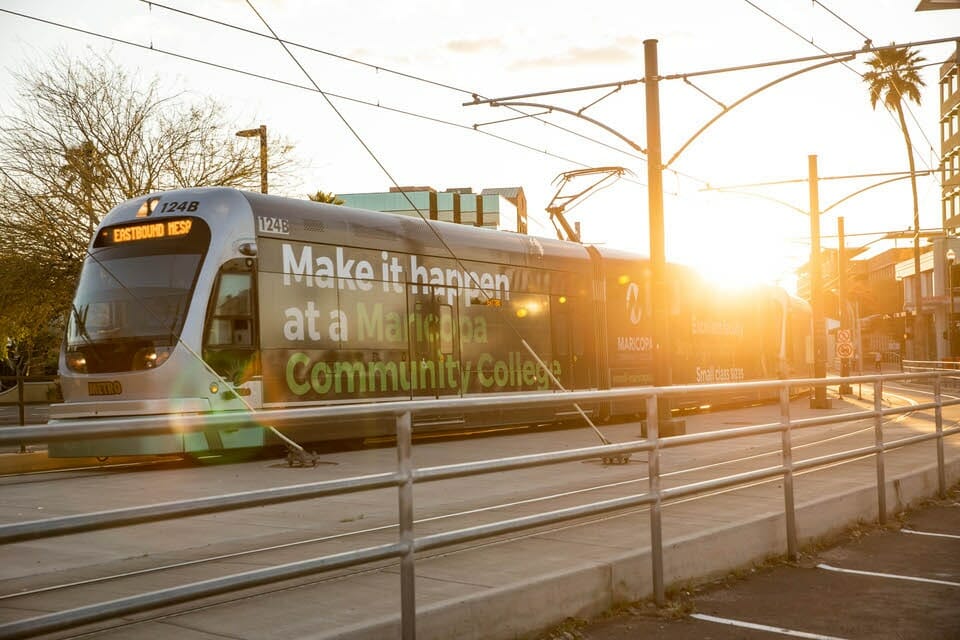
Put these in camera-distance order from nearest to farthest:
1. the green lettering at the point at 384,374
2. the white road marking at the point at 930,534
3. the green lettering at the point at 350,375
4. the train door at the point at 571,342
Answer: the white road marking at the point at 930,534
the green lettering at the point at 350,375
the green lettering at the point at 384,374
the train door at the point at 571,342

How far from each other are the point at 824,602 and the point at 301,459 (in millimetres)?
7137

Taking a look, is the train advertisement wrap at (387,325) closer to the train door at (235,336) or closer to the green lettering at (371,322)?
the green lettering at (371,322)

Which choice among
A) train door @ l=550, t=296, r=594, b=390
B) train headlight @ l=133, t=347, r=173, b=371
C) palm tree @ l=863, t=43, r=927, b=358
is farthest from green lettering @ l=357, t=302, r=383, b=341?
palm tree @ l=863, t=43, r=927, b=358

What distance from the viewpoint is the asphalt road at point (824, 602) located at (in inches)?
228

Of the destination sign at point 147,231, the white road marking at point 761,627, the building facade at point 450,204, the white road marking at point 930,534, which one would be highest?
the building facade at point 450,204

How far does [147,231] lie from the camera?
586 inches

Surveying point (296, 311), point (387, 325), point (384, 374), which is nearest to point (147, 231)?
point (296, 311)

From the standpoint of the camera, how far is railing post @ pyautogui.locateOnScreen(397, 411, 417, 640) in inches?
184

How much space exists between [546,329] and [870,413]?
11362 millimetres

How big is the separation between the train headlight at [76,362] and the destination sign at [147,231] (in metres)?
1.61

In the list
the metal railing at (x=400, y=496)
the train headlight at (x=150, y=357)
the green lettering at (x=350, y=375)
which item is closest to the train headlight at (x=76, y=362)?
the train headlight at (x=150, y=357)

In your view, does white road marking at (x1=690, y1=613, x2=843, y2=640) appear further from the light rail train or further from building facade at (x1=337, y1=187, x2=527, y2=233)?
building facade at (x1=337, y1=187, x2=527, y2=233)

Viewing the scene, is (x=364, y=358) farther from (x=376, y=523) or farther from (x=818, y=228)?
(x=818, y=228)

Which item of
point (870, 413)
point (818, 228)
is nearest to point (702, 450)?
point (870, 413)
